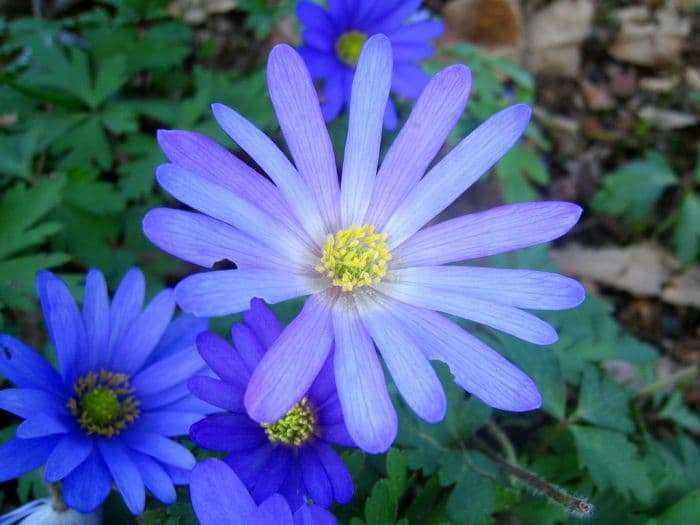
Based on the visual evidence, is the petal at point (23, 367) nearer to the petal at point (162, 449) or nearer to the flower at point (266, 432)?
the petal at point (162, 449)

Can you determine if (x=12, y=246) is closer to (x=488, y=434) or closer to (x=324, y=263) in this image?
(x=324, y=263)

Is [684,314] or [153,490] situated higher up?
[153,490]

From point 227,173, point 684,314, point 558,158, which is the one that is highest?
point 227,173

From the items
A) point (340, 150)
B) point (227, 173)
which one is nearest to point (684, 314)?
point (340, 150)

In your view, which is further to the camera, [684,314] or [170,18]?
[684,314]

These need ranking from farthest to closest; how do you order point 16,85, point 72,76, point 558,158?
1. point 558,158
2. point 72,76
3. point 16,85

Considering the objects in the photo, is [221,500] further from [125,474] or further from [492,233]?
[492,233]

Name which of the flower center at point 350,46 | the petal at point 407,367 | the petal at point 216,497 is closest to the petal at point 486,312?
the petal at point 407,367
